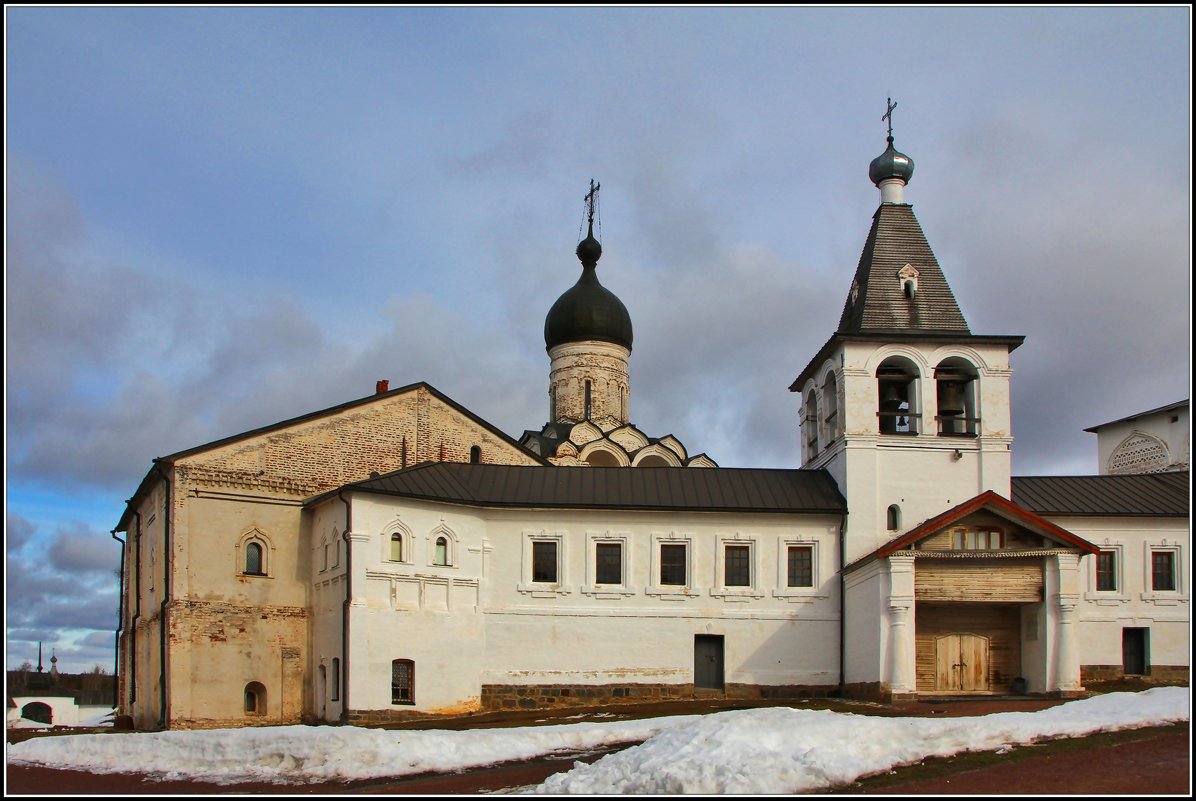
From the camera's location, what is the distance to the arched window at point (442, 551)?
30.4 metres

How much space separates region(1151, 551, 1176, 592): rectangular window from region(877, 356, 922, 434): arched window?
6814 millimetres

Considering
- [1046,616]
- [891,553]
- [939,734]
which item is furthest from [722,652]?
[939,734]

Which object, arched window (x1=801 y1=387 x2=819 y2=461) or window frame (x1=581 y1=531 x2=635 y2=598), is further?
arched window (x1=801 y1=387 x2=819 y2=461)

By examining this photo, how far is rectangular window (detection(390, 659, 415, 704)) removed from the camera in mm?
28875

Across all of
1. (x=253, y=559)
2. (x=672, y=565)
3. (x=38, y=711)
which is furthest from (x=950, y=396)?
(x=38, y=711)

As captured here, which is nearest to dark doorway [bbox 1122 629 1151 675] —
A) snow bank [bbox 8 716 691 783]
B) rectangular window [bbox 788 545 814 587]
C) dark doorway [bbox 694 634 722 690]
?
rectangular window [bbox 788 545 814 587]

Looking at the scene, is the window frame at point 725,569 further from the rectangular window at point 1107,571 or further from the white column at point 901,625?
the rectangular window at point 1107,571

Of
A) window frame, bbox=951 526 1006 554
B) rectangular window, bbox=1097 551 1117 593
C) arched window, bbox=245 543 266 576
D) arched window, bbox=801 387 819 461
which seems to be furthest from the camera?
arched window, bbox=801 387 819 461

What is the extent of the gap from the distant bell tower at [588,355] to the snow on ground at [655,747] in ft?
85.3

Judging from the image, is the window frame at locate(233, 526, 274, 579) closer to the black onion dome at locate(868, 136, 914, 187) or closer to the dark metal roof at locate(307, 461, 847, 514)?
the dark metal roof at locate(307, 461, 847, 514)

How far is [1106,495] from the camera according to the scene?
33812 mm

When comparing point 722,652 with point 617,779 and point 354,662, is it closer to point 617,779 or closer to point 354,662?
point 354,662

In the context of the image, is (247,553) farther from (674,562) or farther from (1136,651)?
(1136,651)

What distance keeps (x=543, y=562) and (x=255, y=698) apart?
7107mm
